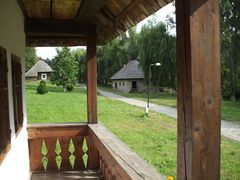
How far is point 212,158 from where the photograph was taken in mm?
1281

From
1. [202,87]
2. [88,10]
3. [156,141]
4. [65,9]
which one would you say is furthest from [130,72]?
[202,87]

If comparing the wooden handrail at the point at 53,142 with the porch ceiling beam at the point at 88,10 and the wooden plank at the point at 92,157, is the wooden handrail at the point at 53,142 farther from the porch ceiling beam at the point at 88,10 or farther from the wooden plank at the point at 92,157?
the porch ceiling beam at the point at 88,10

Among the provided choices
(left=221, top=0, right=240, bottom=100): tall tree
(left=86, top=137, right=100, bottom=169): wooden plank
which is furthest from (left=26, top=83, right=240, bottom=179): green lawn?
(left=221, top=0, right=240, bottom=100): tall tree

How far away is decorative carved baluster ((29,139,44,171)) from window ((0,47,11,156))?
1869 millimetres

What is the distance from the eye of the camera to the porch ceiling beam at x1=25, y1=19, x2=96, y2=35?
13.9 ft

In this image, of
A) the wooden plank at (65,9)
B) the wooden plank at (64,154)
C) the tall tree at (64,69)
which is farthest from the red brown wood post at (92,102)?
the tall tree at (64,69)

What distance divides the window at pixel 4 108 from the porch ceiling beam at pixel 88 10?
111 cm

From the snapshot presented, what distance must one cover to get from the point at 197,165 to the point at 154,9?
1627 mm

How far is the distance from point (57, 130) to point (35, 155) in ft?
1.45

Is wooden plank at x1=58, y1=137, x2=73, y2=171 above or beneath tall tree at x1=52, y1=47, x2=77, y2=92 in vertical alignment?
beneath

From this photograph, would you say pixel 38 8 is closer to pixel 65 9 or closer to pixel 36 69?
pixel 65 9

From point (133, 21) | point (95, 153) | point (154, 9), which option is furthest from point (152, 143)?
point (154, 9)

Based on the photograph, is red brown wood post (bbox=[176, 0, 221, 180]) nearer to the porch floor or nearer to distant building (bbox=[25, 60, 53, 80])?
the porch floor

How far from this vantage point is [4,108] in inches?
100
